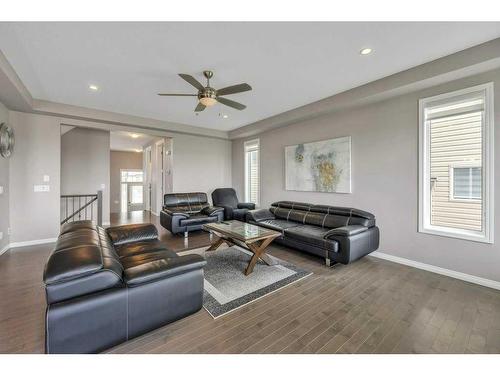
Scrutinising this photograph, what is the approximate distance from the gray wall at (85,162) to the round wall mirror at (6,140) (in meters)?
1.65

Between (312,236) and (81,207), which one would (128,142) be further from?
(312,236)

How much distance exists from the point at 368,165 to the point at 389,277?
183 cm

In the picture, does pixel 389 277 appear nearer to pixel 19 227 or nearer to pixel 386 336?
pixel 386 336

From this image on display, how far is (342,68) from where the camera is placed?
9.50ft

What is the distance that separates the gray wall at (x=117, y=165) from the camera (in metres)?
9.26

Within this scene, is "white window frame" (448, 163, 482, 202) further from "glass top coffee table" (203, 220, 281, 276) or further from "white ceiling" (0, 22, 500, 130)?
"glass top coffee table" (203, 220, 281, 276)

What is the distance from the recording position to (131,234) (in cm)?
289

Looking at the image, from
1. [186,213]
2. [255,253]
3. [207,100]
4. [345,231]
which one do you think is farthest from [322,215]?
[186,213]

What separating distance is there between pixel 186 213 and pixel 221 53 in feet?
11.4

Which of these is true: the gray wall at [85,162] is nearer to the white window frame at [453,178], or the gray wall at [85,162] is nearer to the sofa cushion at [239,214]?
the sofa cushion at [239,214]

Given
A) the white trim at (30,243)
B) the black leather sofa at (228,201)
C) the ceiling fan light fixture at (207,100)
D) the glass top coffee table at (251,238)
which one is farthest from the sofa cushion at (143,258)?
the white trim at (30,243)

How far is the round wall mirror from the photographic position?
3435 mm
